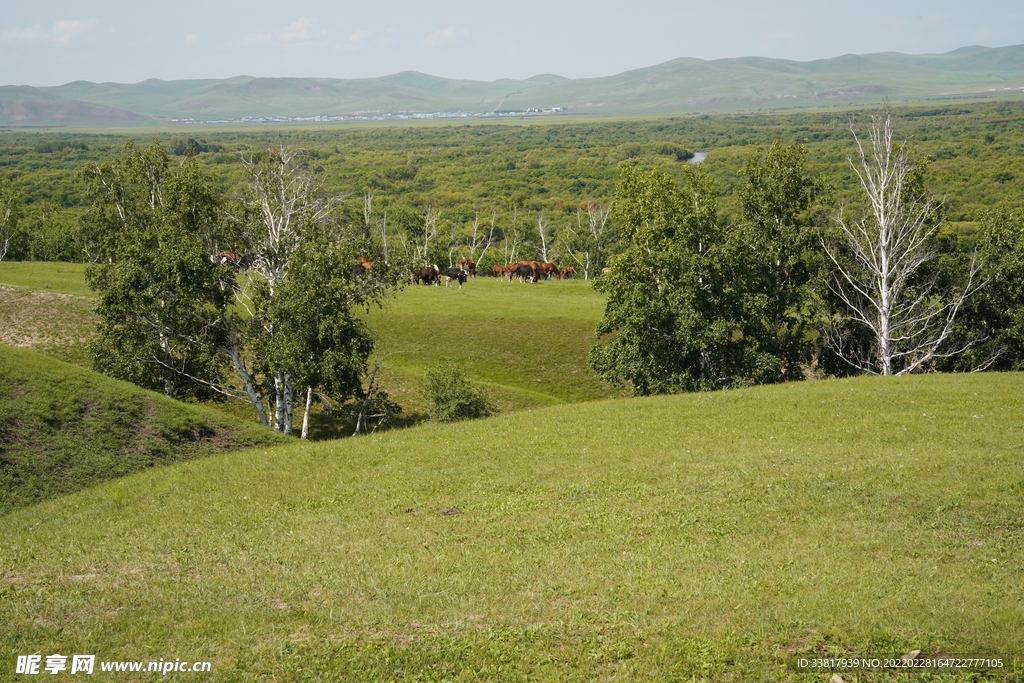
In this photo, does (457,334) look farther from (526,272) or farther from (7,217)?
(7,217)

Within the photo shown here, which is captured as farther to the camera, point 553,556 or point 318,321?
point 318,321

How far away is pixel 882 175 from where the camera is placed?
42594mm

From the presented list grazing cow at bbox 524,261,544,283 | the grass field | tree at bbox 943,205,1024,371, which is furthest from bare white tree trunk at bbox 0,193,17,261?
tree at bbox 943,205,1024,371

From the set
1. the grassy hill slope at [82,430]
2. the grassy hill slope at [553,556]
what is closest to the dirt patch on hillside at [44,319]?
the grassy hill slope at [82,430]

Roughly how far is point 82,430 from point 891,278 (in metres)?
38.8

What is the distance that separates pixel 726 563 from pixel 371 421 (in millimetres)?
29750

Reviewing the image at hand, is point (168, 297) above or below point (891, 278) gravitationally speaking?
above

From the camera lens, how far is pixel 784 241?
45125 millimetres

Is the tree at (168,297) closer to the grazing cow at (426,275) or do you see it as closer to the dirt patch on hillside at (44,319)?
the dirt patch on hillside at (44,319)

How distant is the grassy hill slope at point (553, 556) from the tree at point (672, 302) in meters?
12.5

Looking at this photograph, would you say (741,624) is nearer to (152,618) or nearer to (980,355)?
(152,618)

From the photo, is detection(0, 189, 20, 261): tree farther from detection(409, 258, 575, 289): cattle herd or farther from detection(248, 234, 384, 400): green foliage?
detection(248, 234, 384, 400): green foliage

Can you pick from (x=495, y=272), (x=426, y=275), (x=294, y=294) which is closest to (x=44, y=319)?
(x=294, y=294)

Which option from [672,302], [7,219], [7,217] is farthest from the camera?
[7,219]
